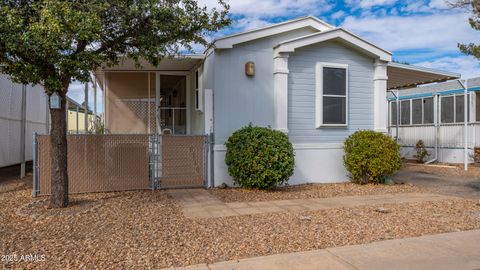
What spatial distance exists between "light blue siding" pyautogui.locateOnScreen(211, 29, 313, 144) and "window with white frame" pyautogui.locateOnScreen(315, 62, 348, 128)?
4.36 ft

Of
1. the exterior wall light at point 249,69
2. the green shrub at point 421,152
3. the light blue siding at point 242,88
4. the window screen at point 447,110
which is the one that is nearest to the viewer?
the light blue siding at point 242,88

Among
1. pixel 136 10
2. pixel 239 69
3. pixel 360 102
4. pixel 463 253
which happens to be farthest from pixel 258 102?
pixel 463 253

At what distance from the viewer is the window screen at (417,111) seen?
59.6 ft

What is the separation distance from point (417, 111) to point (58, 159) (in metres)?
16.2

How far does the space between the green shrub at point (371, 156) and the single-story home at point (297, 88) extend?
57cm

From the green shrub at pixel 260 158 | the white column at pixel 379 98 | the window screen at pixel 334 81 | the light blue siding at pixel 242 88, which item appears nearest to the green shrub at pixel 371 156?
the white column at pixel 379 98

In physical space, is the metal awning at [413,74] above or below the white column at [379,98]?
above

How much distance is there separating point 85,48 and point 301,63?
560 centimetres

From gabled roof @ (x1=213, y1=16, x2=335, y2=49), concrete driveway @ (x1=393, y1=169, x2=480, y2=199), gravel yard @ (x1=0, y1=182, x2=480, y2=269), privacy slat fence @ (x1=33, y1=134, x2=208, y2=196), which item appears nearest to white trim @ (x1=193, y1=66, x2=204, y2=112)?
privacy slat fence @ (x1=33, y1=134, x2=208, y2=196)

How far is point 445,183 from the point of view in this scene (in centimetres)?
1111

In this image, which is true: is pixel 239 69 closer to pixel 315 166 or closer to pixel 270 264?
pixel 315 166

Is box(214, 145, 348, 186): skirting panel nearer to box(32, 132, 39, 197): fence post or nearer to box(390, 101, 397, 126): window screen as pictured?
box(32, 132, 39, 197): fence post

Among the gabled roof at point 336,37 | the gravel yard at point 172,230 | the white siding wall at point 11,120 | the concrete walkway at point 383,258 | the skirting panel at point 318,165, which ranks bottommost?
the concrete walkway at point 383,258

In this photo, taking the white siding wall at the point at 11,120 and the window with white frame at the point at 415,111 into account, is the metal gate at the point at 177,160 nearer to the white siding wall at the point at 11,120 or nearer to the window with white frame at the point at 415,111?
the white siding wall at the point at 11,120
